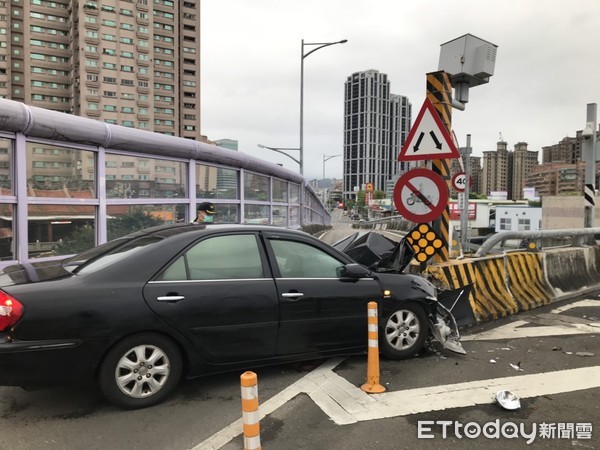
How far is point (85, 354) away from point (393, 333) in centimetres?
280

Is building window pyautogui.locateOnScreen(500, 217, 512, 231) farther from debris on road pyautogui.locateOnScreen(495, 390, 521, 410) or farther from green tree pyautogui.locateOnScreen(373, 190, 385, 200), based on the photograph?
green tree pyautogui.locateOnScreen(373, 190, 385, 200)

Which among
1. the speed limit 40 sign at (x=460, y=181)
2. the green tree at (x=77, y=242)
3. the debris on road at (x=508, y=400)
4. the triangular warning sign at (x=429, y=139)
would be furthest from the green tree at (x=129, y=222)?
the speed limit 40 sign at (x=460, y=181)

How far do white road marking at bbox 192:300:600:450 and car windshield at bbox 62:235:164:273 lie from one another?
1.57 m

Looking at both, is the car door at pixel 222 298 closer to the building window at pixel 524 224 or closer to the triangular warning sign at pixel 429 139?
the triangular warning sign at pixel 429 139

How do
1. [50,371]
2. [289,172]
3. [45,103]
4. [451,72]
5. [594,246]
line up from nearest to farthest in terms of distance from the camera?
[50,371] < [451,72] < [594,246] < [289,172] < [45,103]

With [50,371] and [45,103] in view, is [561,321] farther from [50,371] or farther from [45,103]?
[45,103]

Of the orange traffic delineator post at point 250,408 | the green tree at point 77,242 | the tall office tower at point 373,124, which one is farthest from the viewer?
the tall office tower at point 373,124

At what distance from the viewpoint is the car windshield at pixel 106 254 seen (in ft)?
12.1

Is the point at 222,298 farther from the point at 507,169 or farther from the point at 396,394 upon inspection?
the point at 507,169

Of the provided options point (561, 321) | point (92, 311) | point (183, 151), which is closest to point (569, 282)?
point (561, 321)

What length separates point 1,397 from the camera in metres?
3.80

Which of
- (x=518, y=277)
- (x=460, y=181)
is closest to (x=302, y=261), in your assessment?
(x=518, y=277)

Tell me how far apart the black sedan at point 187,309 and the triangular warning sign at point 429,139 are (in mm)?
1849

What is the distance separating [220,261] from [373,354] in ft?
4.90
